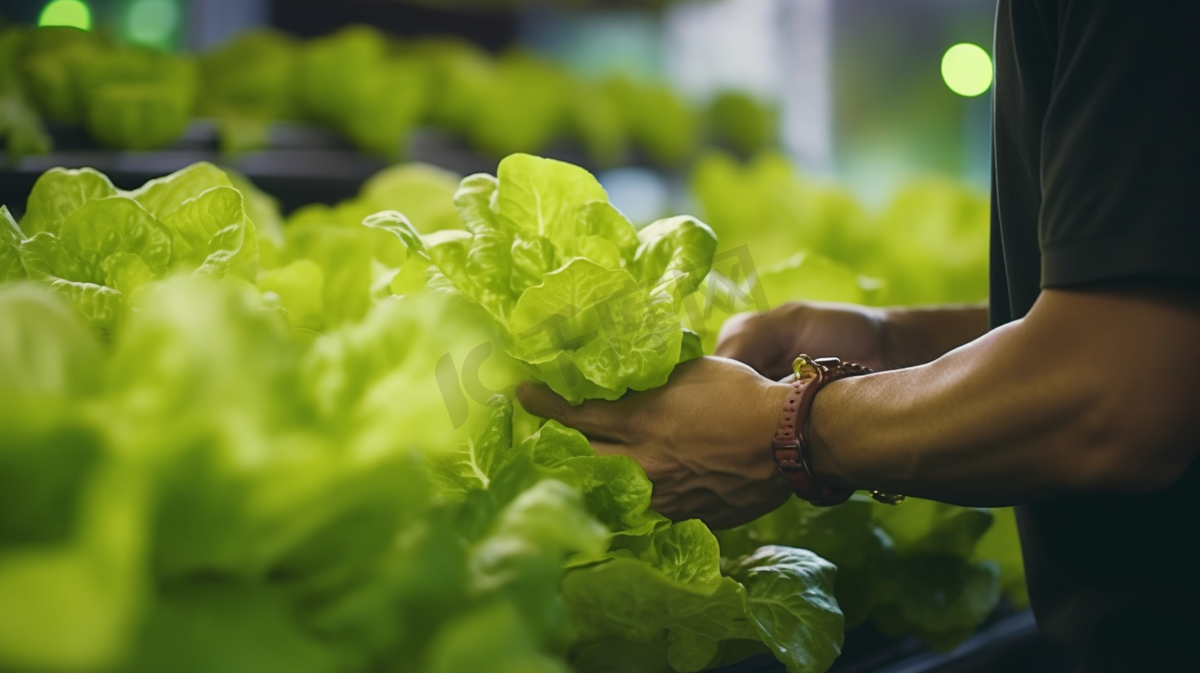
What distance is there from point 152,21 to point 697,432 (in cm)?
151

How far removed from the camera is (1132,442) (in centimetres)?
77

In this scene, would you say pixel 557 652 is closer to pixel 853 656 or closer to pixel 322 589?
pixel 322 589

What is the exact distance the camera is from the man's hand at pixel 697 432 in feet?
3.02

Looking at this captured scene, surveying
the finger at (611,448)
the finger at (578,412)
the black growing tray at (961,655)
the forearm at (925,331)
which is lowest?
the black growing tray at (961,655)

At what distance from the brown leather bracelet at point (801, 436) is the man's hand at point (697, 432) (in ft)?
0.04

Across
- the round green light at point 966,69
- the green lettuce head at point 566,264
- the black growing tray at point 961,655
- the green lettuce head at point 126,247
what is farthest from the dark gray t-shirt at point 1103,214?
the round green light at point 966,69

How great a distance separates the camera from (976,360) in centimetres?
83

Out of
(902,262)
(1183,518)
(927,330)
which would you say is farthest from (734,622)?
(902,262)

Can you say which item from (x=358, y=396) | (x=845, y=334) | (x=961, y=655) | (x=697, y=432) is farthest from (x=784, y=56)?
(x=358, y=396)

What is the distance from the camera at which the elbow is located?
761 mm

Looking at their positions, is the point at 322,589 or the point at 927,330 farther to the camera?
the point at 927,330

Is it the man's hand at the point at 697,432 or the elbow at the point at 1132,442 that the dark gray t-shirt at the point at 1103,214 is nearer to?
the elbow at the point at 1132,442

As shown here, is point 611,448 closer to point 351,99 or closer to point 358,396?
point 358,396

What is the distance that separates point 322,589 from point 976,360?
20.4 inches
